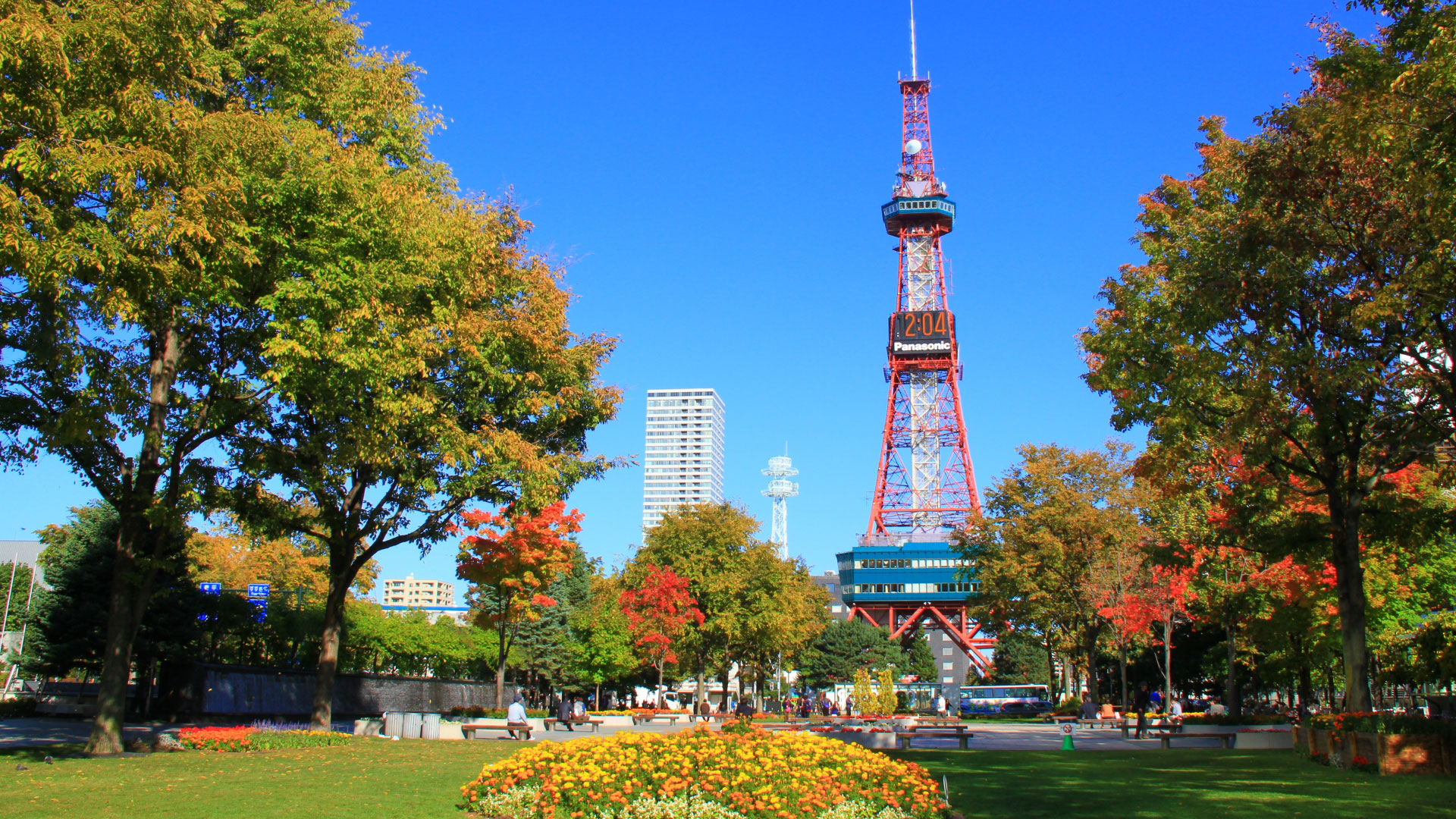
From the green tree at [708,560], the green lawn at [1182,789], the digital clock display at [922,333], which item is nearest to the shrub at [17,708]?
the green tree at [708,560]

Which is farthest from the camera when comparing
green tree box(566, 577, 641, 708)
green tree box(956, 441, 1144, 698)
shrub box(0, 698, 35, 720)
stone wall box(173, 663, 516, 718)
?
green tree box(566, 577, 641, 708)

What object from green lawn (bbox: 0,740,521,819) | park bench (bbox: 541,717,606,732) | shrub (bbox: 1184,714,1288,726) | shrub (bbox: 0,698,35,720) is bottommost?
park bench (bbox: 541,717,606,732)

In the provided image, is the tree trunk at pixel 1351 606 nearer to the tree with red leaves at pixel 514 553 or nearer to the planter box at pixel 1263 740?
the planter box at pixel 1263 740

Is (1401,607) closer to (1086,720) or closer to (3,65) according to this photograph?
(1086,720)

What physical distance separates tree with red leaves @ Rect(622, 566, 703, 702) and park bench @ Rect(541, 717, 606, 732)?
307 inches

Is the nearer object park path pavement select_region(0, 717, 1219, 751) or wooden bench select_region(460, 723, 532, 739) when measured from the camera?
park path pavement select_region(0, 717, 1219, 751)

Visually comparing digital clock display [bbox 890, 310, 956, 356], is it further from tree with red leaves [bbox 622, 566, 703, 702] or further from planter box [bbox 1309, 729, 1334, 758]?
planter box [bbox 1309, 729, 1334, 758]

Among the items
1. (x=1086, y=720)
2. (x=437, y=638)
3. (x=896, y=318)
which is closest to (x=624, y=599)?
(x=437, y=638)

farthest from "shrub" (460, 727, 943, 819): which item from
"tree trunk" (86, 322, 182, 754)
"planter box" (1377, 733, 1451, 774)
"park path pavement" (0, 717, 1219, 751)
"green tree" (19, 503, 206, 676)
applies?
"green tree" (19, 503, 206, 676)

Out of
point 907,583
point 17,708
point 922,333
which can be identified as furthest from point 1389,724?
point 922,333

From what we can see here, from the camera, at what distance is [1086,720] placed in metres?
39.4

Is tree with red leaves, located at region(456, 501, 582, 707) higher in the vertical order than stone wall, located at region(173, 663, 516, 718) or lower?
higher

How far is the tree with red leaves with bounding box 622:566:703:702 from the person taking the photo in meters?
43.5

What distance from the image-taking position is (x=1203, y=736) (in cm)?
2472
